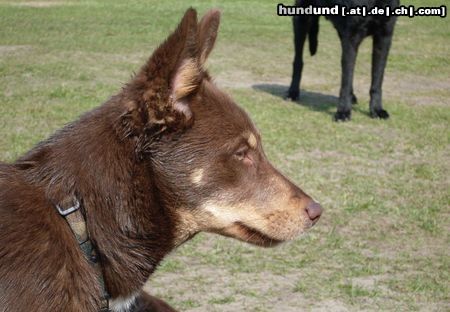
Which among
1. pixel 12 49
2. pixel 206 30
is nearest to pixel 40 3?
pixel 12 49

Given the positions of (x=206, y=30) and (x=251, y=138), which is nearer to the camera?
(x=206, y=30)

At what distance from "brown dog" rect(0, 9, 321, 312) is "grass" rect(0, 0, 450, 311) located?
1817 millimetres

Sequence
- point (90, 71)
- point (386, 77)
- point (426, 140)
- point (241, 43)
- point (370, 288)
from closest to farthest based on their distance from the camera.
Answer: point (370, 288)
point (426, 140)
point (90, 71)
point (386, 77)
point (241, 43)

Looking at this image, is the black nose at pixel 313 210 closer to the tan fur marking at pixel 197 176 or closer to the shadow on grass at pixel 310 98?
the tan fur marking at pixel 197 176

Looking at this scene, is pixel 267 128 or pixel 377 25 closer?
pixel 267 128

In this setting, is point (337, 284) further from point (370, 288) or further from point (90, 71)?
point (90, 71)

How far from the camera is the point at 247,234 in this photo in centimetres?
344

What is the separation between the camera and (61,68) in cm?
1289

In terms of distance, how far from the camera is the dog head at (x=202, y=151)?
10.1ft

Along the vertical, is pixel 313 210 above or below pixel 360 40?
above

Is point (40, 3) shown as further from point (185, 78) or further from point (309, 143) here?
point (185, 78)

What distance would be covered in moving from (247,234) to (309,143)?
5.74 metres

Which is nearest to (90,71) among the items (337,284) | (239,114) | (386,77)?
(386,77)

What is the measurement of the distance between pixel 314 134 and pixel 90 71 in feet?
16.5
